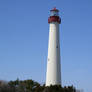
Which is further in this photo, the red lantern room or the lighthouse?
the red lantern room

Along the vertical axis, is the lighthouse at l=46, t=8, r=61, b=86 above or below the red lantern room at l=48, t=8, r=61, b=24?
below

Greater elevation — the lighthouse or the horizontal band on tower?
the horizontal band on tower

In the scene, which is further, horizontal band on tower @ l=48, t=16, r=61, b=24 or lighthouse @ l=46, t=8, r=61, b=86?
horizontal band on tower @ l=48, t=16, r=61, b=24

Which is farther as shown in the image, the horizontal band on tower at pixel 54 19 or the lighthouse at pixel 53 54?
the horizontal band on tower at pixel 54 19

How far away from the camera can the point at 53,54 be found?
140 feet

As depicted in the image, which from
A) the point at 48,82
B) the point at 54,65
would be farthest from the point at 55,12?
the point at 48,82

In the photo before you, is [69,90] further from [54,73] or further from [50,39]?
[50,39]

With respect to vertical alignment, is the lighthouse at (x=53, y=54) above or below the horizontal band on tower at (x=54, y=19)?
below

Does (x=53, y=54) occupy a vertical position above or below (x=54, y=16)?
below

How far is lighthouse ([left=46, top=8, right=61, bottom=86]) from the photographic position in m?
41.9

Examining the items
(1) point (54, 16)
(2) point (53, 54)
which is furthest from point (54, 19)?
(2) point (53, 54)

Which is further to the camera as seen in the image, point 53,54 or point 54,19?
point 54,19

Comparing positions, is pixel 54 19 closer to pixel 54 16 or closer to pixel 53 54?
pixel 54 16

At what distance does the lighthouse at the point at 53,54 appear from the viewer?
4194cm
